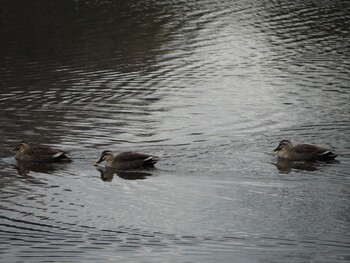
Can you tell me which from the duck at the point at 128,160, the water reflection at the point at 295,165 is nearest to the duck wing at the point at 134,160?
the duck at the point at 128,160

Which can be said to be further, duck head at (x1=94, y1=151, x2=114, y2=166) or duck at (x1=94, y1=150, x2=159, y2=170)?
duck head at (x1=94, y1=151, x2=114, y2=166)

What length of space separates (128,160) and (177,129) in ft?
10.1

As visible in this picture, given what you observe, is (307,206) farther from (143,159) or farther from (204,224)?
(143,159)

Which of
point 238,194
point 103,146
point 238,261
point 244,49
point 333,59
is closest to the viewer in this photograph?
point 238,261

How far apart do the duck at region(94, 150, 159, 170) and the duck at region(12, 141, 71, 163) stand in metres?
0.74

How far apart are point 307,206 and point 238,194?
1.21 metres

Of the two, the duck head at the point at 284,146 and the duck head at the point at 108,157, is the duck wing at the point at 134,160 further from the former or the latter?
the duck head at the point at 284,146

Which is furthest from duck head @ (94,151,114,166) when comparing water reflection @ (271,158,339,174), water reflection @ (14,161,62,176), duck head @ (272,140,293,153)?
duck head @ (272,140,293,153)

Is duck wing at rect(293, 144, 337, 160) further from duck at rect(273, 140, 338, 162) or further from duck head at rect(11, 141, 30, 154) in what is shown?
duck head at rect(11, 141, 30, 154)

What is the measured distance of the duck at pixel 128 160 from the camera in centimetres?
1766

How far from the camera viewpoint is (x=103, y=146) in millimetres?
19203

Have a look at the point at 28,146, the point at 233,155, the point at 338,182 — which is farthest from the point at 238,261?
the point at 28,146

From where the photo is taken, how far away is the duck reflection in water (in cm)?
1753

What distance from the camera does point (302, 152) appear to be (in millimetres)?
17953
